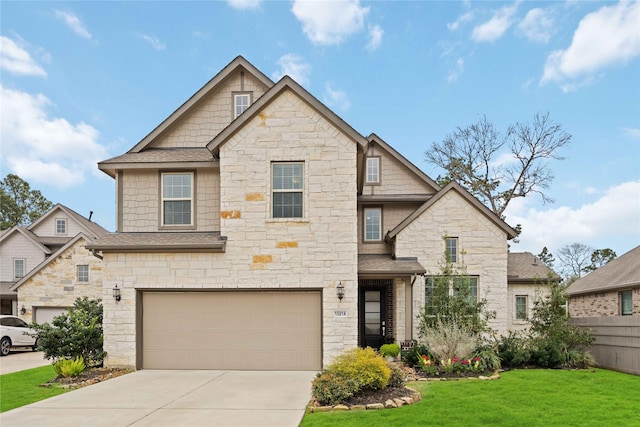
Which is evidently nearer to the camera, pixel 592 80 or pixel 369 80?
pixel 592 80

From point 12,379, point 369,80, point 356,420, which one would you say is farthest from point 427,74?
point 12,379

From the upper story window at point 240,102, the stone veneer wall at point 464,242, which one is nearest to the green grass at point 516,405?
the stone veneer wall at point 464,242

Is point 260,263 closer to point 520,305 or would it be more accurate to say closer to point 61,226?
point 520,305

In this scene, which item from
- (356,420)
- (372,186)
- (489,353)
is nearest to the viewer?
(356,420)

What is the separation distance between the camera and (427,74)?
65.1 feet

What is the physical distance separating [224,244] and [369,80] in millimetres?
10781

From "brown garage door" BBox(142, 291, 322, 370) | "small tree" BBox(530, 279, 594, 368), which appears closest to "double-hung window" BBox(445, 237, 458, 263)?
"small tree" BBox(530, 279, 594, 368)

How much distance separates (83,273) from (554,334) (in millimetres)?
21909

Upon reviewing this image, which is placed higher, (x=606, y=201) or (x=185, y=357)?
(x=606, y=201)

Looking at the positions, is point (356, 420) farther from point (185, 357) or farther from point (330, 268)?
point (185, 357)

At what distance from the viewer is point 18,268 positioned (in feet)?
92.0

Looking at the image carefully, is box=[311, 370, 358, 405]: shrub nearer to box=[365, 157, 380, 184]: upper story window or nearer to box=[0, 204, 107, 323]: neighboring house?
box=[365, 157, 380, 184]: upper story window

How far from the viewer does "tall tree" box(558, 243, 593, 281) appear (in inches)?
2030

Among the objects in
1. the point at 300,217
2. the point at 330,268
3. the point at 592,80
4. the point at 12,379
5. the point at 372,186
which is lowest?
the point at 12,379
